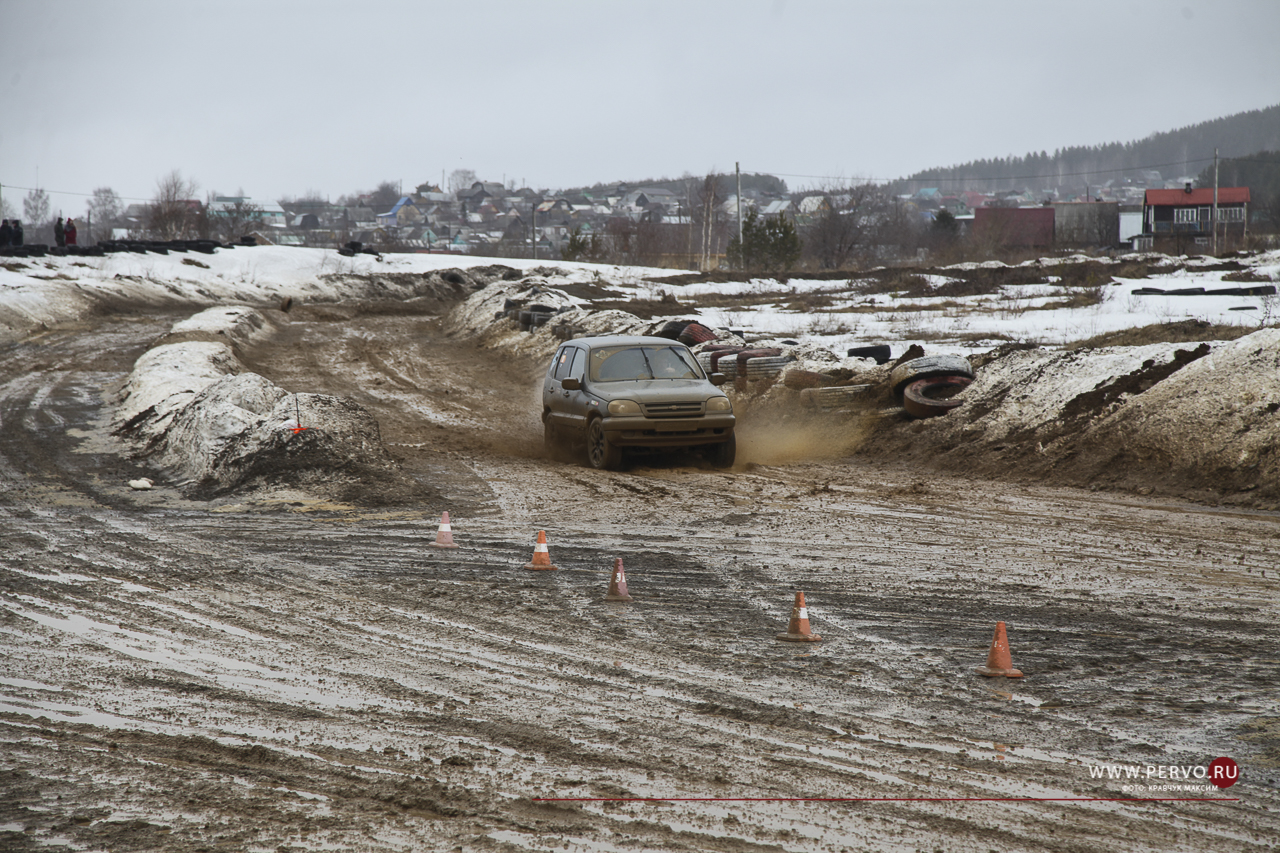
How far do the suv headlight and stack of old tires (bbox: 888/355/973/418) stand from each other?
190 inches

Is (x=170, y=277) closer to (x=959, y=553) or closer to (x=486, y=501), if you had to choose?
(x=486, y=501)

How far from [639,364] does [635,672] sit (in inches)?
324

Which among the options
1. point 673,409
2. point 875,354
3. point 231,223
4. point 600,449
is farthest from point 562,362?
point 231,223

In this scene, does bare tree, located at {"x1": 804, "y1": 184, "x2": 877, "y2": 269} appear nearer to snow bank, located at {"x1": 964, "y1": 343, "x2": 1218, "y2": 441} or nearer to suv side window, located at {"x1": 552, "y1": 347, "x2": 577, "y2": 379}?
snow bank, located at {"x1": 964, "y1": 343, "x2": 1218, "y2": 441}

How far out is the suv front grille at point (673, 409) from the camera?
12.4 m

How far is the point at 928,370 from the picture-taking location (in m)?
15.3

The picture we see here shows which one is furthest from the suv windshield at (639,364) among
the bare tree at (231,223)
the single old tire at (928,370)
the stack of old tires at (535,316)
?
the bare tree at (231,223)

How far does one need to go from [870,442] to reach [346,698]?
10.9 metres

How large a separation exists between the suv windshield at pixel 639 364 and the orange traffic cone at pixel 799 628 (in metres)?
7.33

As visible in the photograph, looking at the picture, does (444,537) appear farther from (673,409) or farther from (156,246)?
(156,246)

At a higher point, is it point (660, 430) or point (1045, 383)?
point (1045, 383)

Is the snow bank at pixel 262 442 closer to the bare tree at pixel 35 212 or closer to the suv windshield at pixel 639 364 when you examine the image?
the suv windshield at pixel 639 364

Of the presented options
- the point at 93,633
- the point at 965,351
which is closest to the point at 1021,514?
the point at 93,633

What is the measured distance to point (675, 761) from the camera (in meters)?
4.33
